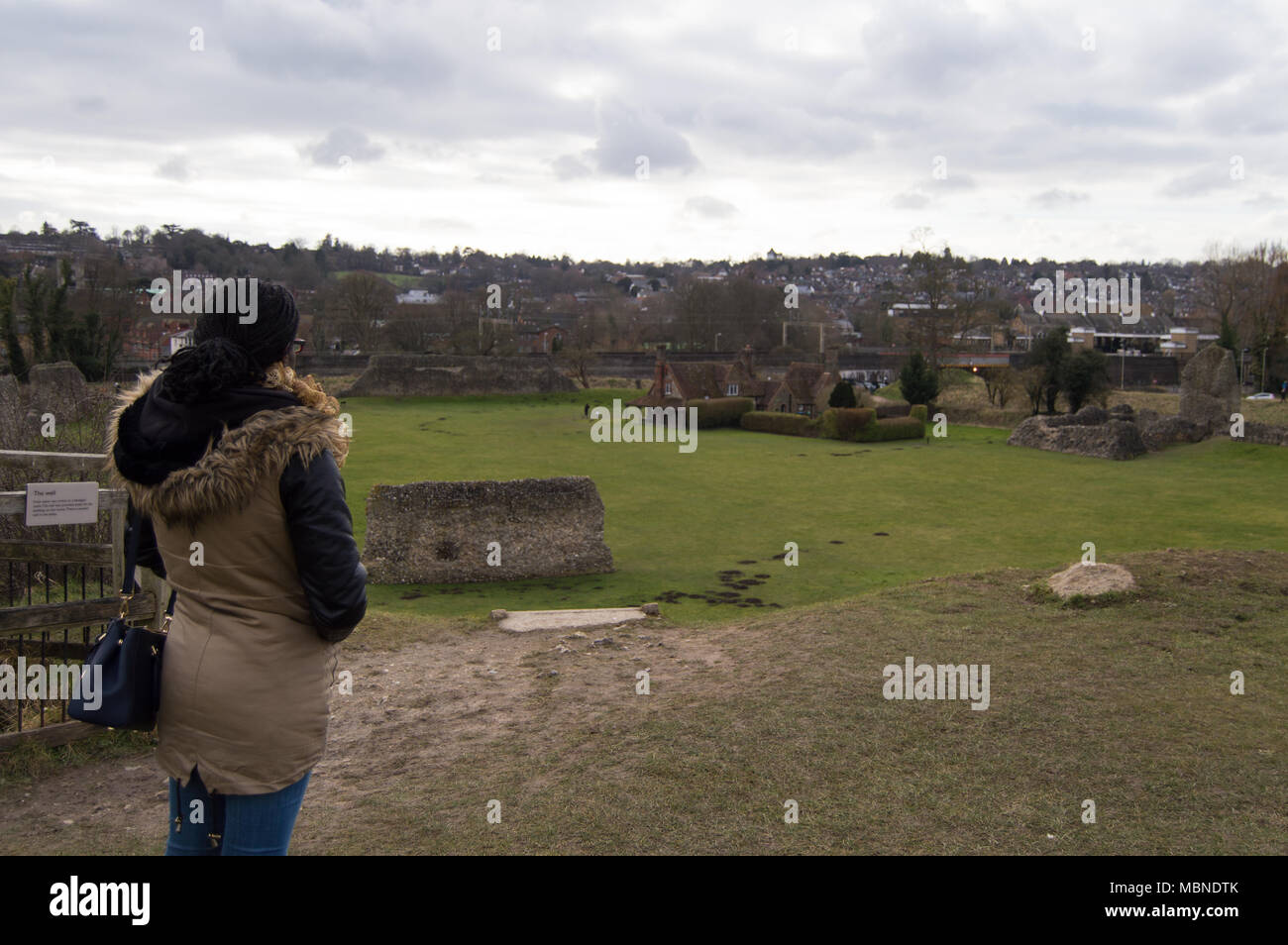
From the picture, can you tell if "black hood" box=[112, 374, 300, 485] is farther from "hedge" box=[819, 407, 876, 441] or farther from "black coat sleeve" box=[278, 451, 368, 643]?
"hedge" box=[819, 407, 876, 441]

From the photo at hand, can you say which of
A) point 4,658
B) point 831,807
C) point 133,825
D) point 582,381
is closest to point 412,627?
point 4,658

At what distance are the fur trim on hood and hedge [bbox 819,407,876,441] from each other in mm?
41377

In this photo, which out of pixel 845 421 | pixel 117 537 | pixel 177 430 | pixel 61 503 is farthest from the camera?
pixel 845 421

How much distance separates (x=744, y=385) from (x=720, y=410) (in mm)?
7377

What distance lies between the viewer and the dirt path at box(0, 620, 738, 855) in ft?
18.6

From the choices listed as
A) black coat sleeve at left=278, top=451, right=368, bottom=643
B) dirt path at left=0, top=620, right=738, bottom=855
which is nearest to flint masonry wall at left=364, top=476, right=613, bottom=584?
dirt path at left=0, top=620, right=738, bottom=855

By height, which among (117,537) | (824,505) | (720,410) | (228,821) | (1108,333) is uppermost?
(1108,333)

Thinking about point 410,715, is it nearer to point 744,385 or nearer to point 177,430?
point 177,430

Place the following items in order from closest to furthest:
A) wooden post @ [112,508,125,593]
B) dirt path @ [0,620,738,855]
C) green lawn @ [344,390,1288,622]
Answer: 1. dirt path @ [0,620,738,855]
2. wooden post @ [112,508,125,593]
3. green lawn @ [344,390,1288,622]

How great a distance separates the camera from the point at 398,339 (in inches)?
3243

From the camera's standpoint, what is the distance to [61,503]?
6.50 m

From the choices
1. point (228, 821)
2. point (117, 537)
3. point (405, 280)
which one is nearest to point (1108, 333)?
point (117, 537)

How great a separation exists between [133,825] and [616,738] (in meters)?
3.05
